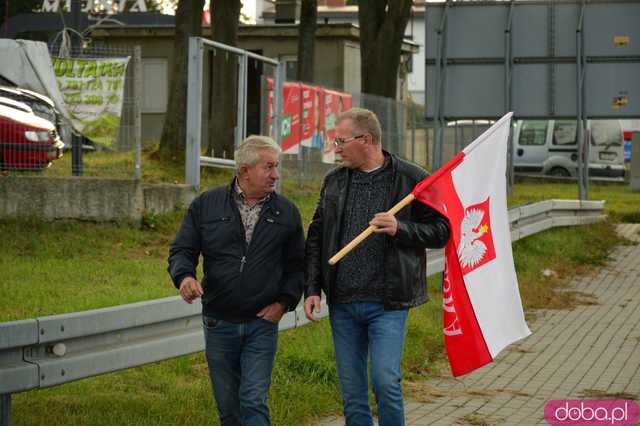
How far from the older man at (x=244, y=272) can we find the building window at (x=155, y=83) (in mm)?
36019

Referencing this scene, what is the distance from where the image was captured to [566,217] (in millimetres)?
21406

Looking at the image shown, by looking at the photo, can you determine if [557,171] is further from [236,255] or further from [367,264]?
[236,255]

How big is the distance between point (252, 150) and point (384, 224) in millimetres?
739

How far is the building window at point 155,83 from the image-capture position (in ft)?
140

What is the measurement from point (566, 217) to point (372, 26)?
8.94 metres

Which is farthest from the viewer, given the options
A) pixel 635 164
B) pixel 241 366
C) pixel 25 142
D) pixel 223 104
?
pixel 635 164

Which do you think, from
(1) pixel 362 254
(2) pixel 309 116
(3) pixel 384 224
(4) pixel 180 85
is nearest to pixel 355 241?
(3) pixel 384 224

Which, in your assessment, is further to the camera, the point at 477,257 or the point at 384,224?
the point at 477,257

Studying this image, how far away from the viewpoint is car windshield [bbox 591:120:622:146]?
43.7 meters

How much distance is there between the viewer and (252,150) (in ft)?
21.8

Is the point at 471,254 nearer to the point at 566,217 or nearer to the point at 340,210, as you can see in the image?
the point at 340,210

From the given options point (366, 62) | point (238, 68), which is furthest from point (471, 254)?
point (366, 62)

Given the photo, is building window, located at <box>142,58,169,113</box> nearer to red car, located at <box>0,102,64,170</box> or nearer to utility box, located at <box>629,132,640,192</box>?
A: utility box, located at <box>629,132,640,192</box>

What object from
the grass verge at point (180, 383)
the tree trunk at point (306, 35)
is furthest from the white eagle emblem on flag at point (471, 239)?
the tree trunk at point (306, 35)
